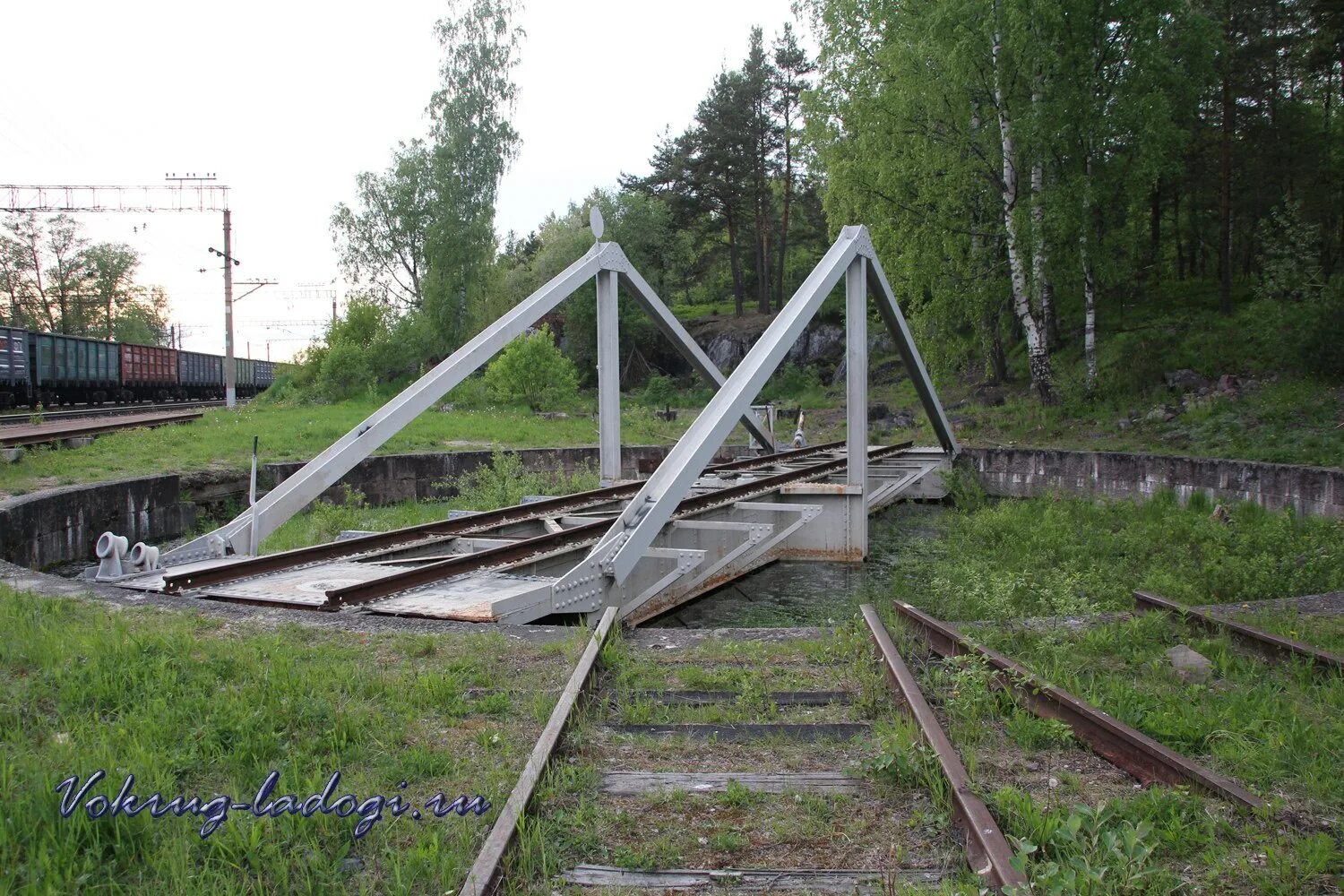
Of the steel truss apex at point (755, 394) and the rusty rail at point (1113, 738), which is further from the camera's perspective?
the steel truss apex at point (755, 394)

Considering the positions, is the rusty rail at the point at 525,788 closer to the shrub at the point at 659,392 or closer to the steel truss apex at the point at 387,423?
the steel truss apex at the point at 387,423

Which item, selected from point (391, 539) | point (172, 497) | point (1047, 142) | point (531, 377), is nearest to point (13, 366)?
point (531, 377)

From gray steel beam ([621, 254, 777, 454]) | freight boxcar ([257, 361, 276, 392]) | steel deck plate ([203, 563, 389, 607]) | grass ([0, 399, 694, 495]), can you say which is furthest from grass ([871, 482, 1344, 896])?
freight boxcar ([257, 361, 276, 392])

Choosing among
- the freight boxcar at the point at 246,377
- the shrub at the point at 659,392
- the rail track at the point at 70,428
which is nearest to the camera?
the rail track at the point at 70,428

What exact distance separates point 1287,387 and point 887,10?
469 inches

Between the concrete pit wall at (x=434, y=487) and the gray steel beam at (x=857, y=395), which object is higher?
the gray steel beam at (x=857, y=395)

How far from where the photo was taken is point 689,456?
739 centimetres

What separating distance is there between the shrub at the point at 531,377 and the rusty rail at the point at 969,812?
24162 millimetres

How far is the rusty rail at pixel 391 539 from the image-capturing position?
21.4 ft

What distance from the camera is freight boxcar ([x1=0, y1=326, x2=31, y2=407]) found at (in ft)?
83.9

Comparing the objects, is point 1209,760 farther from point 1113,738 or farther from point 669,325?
point 669,325

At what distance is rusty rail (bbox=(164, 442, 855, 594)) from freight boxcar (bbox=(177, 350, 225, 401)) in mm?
37191

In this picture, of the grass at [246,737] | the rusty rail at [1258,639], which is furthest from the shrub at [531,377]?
the rusty rail at [1258,639]

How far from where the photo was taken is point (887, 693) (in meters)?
4.10
